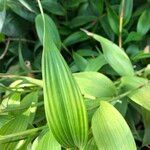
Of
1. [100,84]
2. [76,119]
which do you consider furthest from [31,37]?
[76,119]

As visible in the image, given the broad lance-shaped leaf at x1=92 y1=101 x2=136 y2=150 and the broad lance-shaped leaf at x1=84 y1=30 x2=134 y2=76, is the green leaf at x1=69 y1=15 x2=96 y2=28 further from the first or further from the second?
the broad lance-shaped leaf at x1=92 y1=101 x2=136 y2=150

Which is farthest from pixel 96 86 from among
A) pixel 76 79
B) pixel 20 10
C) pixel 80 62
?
pixel 20 10

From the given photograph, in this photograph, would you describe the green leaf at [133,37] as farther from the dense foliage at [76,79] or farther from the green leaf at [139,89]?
the green leaf at [139,89]

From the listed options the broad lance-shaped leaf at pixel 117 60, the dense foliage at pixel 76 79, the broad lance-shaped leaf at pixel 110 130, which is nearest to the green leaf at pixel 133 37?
the dense foliage at pixel 76 79

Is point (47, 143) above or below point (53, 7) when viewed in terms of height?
below

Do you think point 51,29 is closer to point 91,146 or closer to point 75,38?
point 75,38

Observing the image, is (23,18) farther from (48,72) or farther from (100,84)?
(48,72)

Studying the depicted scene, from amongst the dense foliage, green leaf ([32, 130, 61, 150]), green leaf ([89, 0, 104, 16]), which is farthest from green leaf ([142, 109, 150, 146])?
green leaf ([89, 0, 104, 16])
